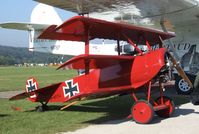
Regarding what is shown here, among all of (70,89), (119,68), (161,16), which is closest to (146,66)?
(119,68)

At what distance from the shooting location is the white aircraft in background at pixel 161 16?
1161cm

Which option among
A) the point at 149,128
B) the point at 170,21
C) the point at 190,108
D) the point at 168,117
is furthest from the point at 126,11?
the point at 149,128

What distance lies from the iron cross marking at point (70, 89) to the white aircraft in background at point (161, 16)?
9.09 ft

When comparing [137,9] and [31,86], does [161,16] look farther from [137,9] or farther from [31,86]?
[31,86]

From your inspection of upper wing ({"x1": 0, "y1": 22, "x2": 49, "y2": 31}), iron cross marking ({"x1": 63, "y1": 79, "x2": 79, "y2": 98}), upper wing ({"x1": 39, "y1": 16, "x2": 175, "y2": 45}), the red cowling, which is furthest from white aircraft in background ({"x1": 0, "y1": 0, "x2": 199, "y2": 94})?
the red cowling

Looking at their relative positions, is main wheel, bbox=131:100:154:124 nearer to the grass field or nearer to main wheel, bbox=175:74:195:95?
the grass field

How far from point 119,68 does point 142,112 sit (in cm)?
131

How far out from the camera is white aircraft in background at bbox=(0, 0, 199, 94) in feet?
38.1

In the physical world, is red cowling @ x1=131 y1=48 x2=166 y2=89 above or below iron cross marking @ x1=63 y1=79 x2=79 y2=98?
above

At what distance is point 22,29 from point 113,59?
366 inches

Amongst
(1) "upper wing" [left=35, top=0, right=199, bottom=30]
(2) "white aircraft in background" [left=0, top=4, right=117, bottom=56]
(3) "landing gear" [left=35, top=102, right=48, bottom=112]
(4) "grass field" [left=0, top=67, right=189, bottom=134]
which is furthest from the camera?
(2) "white aircraft in background" [left=0, top=4, right=117, bottom=56]

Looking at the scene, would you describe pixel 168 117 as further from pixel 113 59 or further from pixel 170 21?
pixel 170 21

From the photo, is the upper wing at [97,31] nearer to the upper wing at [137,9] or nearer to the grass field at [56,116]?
the upper wing at [137,9]

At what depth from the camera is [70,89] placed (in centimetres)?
968
